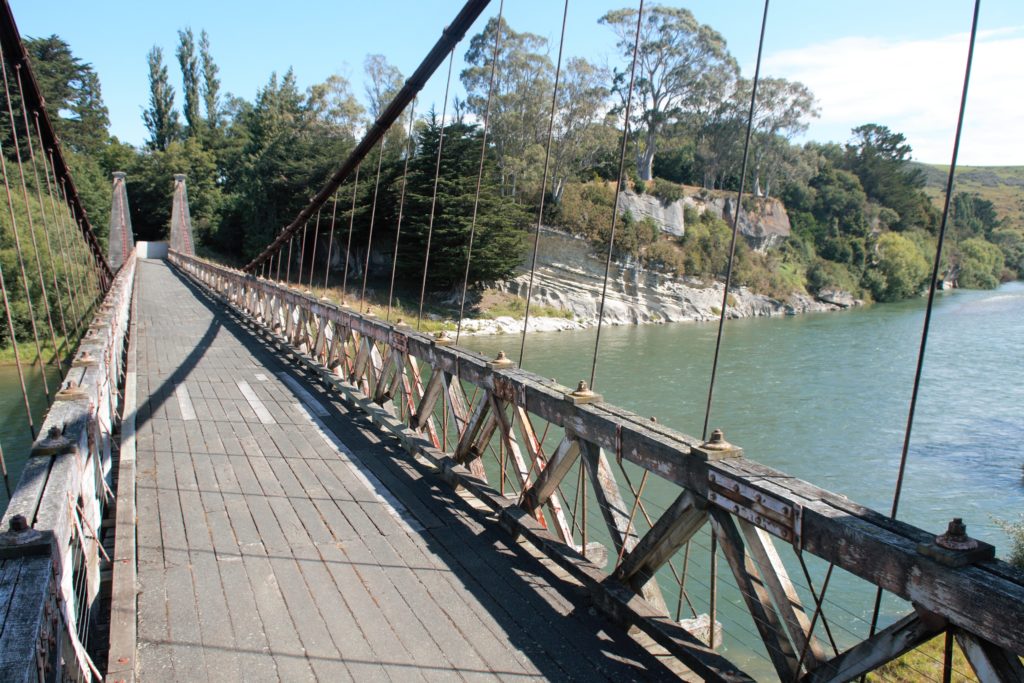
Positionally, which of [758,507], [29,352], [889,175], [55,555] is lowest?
[29,352]

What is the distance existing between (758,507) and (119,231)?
41535mm

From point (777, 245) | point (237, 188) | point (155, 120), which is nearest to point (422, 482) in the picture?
point (777, 245)

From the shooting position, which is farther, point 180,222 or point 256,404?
point 180,222

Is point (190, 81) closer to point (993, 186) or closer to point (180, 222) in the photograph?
point (180, 222)

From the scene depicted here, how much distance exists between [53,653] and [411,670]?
1233mm

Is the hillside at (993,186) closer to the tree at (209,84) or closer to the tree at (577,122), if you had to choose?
the tree at (577,122)

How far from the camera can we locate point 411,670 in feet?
8.92

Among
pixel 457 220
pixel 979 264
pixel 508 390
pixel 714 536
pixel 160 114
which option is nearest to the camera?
pixel 714 536

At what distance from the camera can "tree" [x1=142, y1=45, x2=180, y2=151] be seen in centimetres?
6594

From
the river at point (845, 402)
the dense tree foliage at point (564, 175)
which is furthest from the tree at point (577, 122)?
the river at point (845, 402)

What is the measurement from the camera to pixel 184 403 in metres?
7.09

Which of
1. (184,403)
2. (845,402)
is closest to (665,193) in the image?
(845,402)

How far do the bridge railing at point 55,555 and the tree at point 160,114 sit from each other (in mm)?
70718

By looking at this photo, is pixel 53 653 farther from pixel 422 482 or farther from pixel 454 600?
pixel 422 482
